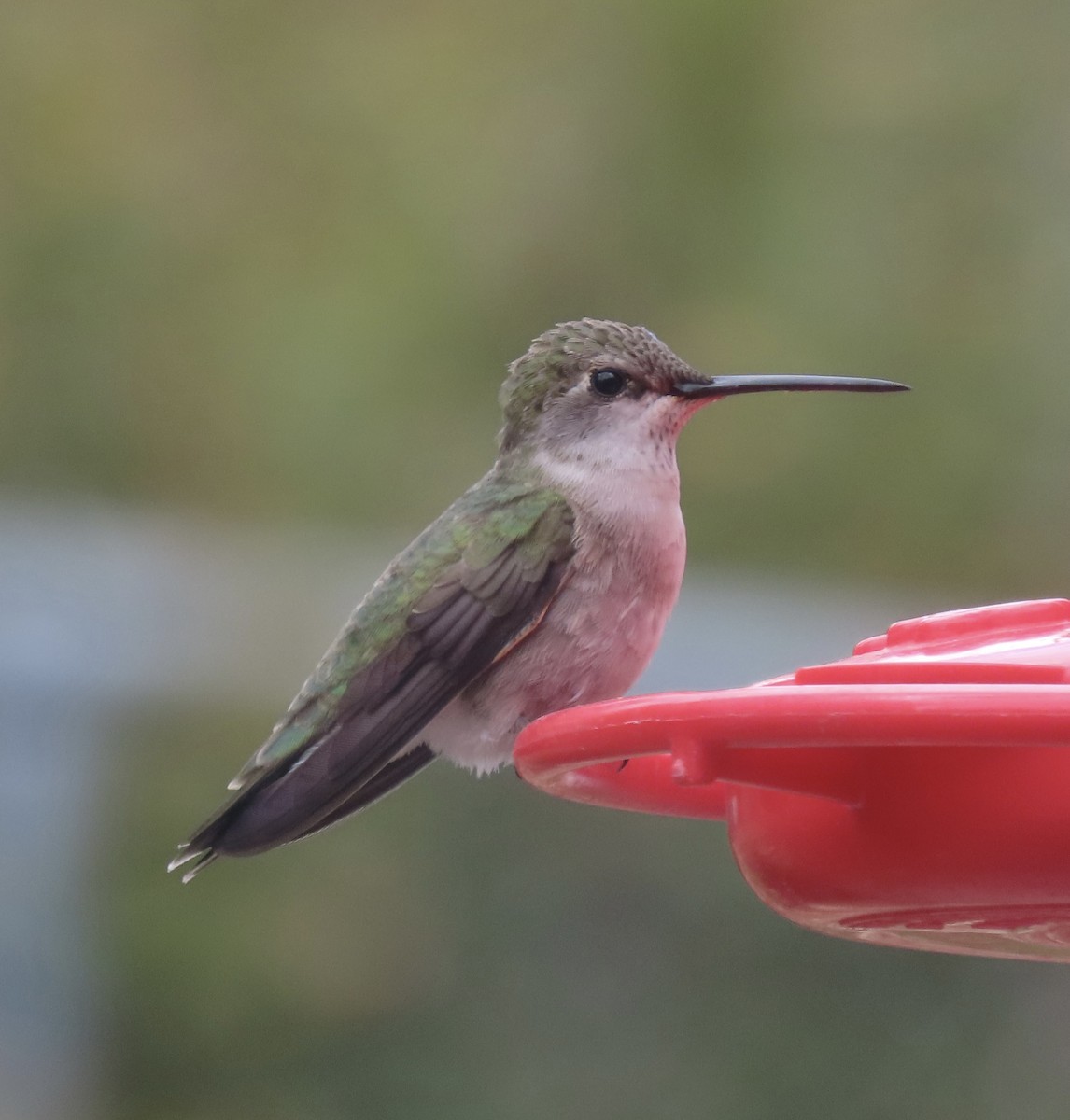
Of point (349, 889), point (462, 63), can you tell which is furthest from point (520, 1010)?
point (462, 63)

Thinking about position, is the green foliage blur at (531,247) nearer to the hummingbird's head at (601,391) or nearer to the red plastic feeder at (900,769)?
the hummingbird's head at (601,391)

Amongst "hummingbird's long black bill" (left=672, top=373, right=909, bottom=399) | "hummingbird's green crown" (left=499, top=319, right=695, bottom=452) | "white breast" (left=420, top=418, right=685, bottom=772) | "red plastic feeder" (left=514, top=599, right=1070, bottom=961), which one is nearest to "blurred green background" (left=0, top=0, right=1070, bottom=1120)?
"hummingbird's green crown" (left=499, top=319, right=695, bottom=452)

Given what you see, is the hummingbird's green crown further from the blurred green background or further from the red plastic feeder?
the blurred green background

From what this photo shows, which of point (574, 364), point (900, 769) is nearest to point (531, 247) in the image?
point (574, 364)

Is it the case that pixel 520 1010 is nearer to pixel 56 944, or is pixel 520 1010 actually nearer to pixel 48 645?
pixel 56 944

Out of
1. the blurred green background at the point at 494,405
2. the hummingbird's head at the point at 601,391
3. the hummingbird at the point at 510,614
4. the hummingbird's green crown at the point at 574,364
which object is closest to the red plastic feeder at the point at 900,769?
the hummingbird at the point at 510,614

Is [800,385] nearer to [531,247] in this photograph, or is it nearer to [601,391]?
[601,391]
